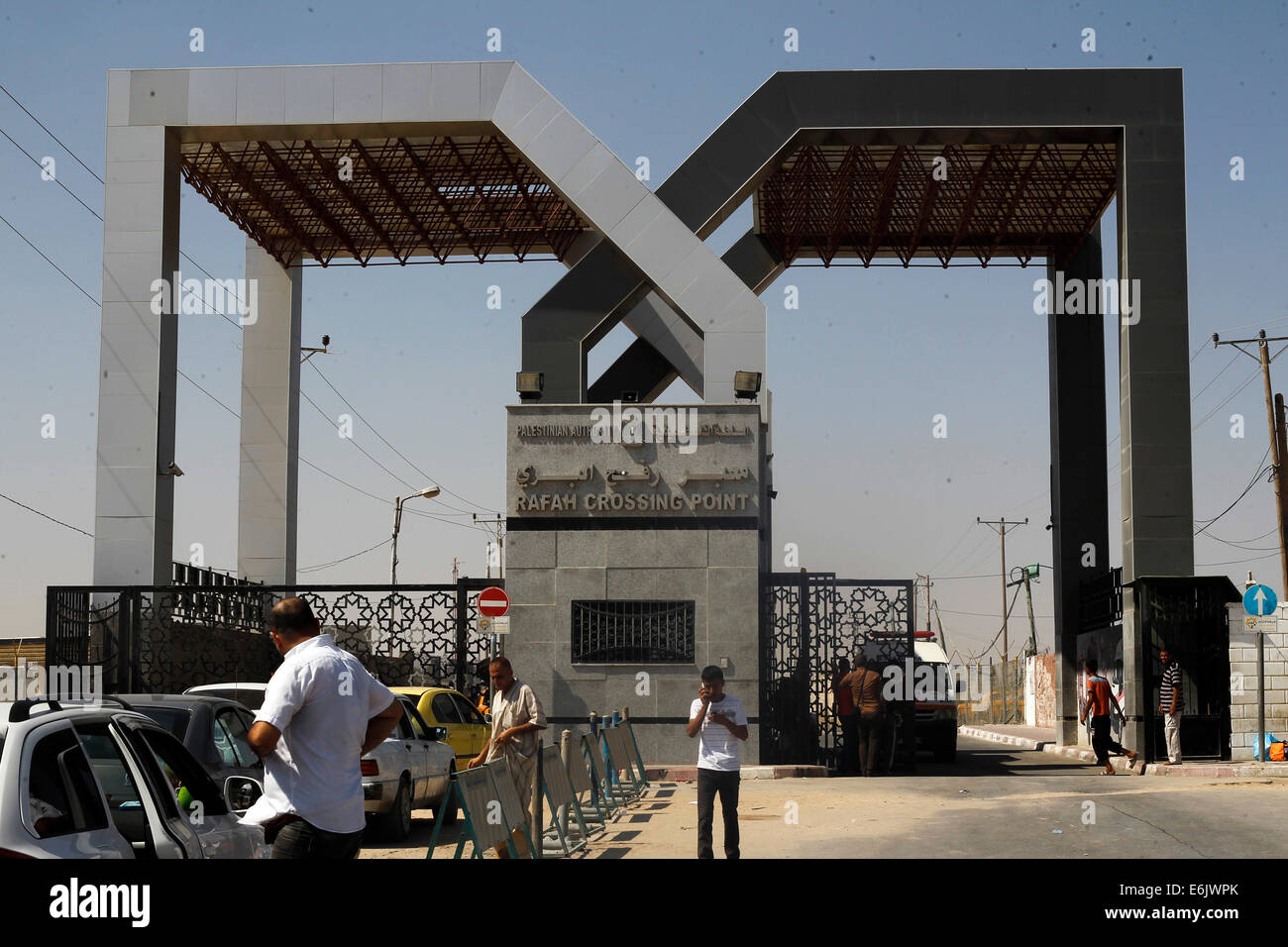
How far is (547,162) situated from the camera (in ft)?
78.3

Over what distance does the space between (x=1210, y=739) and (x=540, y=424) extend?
11.9 meters

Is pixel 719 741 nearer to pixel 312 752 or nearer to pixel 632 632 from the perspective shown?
pixel 312 752

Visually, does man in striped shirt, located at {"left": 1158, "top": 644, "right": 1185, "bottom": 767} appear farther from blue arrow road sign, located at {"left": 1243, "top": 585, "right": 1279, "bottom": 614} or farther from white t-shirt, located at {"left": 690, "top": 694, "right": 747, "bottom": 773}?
white t-shirt, located at {"left": 690, "top": 694, "right": 747, "bottom": 773}

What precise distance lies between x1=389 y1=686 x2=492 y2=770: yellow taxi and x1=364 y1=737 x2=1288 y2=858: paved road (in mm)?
991

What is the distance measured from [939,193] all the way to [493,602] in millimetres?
13304

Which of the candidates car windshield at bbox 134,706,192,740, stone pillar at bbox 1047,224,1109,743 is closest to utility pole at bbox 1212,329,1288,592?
stone pillar at bbox 1047,224,1109,743

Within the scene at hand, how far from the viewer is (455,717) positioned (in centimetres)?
1936

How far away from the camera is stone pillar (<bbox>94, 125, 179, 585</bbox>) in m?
23.4

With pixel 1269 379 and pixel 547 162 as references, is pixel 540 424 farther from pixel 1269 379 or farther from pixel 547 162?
pixel 1269 379

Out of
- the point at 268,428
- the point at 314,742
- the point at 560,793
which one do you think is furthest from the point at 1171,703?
the point at 268,428

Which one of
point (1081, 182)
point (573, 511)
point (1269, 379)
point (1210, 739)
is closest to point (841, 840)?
point (573, 511)
